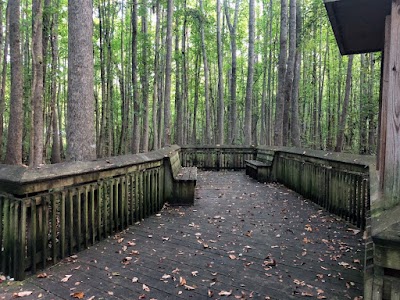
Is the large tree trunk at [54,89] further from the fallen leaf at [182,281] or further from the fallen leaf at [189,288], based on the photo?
the fallen leaf at [189,288]

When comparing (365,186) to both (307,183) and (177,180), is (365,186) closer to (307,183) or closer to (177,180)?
(307,183)

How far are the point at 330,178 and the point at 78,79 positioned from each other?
16.6ft

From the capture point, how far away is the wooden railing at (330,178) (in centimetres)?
510

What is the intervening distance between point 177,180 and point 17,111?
486 centimetres

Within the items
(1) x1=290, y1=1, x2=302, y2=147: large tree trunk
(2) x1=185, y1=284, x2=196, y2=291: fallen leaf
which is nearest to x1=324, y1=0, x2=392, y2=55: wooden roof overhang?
(2) x1=185, y1=284, x2=196, y2=291: fallen leaf

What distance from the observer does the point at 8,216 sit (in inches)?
127

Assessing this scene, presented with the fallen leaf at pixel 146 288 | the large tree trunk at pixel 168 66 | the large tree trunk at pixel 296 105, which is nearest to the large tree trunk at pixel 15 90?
the large tree trunk at pixel 168 66

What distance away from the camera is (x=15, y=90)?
8.20 metres

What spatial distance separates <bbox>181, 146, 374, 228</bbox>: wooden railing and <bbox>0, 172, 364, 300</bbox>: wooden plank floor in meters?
0.34

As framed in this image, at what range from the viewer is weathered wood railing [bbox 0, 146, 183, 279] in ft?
10.3

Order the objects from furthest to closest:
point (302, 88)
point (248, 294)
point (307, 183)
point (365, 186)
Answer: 1. point (302, 88)
2. point (307, 183)
3. point (365, 186)
4. point (248, 294)

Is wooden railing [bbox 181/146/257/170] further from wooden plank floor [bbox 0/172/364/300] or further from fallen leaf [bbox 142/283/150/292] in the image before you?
fallen leaf [bbox 142/283/150/292]

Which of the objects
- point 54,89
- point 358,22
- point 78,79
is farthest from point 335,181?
point 54,89

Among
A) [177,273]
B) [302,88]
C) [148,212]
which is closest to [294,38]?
[148,212]
